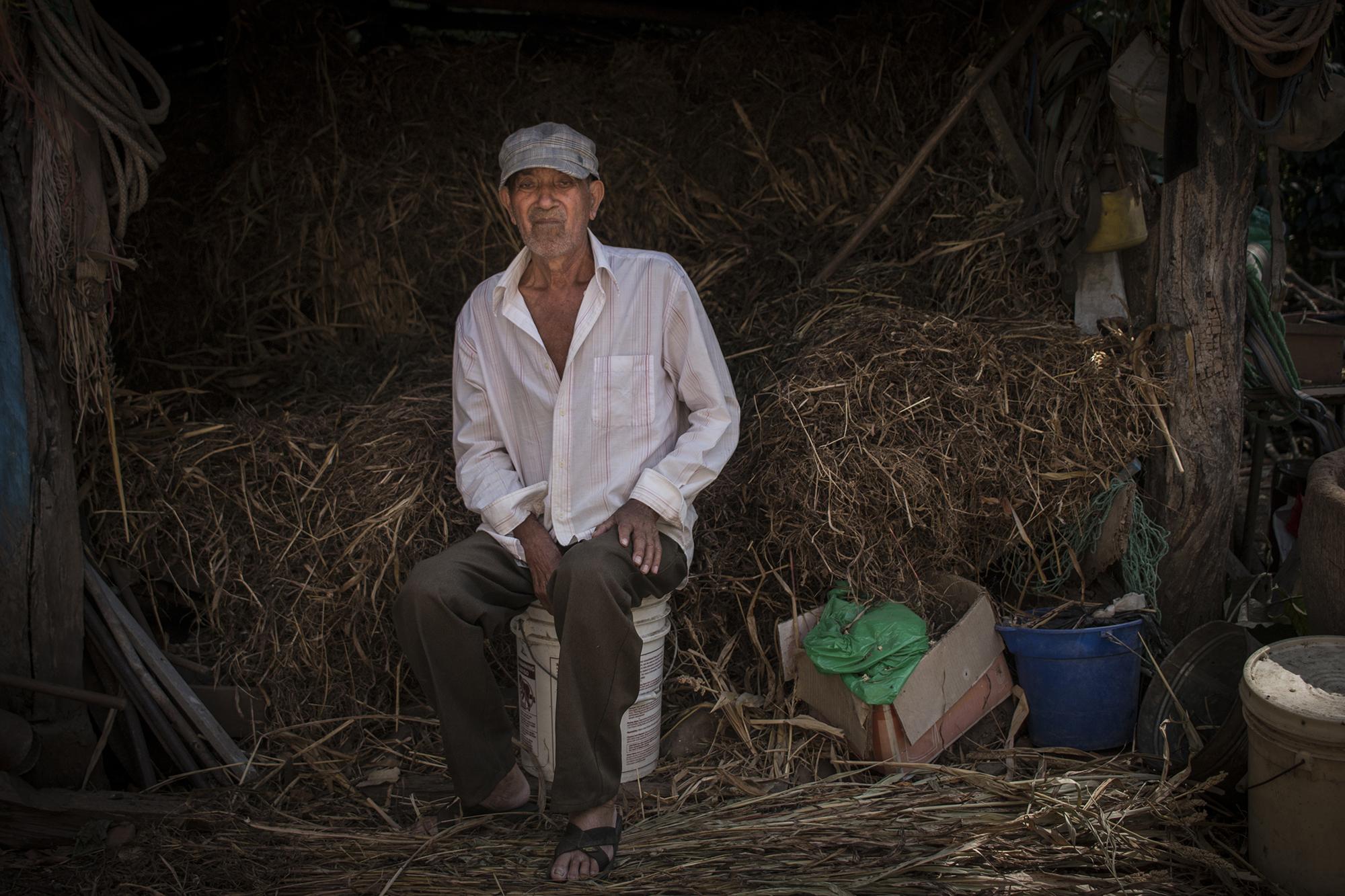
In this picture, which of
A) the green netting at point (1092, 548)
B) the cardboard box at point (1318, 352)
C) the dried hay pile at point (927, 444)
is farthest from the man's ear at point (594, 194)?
the cardboard box at point (1318, 352)

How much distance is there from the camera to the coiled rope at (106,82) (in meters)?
3.08

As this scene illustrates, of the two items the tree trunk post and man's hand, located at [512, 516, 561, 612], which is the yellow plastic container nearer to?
man's hand, located at [512, 516, 561, 612]

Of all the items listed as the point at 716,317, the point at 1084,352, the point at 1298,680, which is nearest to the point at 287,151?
the point at 716,317

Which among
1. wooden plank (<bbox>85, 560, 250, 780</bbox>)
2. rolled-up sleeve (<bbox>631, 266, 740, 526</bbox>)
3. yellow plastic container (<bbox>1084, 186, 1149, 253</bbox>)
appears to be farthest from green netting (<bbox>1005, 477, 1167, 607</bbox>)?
wooden plank (<bbox>85, 560, 250, 780</bbox>)

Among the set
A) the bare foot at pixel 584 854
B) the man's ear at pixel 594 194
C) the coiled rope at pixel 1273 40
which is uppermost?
the coiled rope at pixel 1273 40

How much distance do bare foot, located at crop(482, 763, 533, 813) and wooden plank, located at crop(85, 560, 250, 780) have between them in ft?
2.60

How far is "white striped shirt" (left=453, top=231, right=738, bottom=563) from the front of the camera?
3121 mm

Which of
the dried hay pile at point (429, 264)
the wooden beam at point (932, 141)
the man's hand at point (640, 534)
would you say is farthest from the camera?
the wooden beam at point (932, 141)

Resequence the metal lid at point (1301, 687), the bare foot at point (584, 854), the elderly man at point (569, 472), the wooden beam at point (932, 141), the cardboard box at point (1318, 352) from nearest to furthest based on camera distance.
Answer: the metal lid at point (1301, 687) < the bare foot at point (584, 854) < the elderly man at point (569, 472) < the wooden beam at point (932, 141) < the cardboard box at point (1318, 352)

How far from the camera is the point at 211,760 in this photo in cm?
333

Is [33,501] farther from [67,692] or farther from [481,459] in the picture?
[481,459]

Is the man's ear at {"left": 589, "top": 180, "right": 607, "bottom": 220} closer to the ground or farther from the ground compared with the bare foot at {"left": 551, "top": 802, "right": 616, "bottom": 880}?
farther from the ground

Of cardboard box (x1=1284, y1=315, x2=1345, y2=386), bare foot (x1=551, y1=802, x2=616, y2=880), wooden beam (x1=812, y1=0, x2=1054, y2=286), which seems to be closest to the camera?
bare foot (x1=551, y1=802, x2=616, y2=880)

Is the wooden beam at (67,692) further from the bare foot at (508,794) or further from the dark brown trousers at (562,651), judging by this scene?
the bare foot at (508,794)
